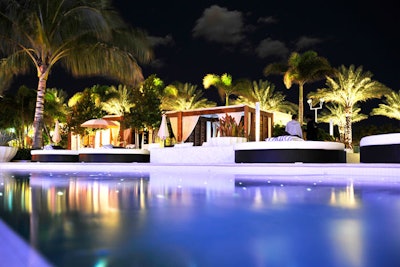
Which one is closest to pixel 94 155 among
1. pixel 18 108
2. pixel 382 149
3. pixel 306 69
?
pixel 382 149

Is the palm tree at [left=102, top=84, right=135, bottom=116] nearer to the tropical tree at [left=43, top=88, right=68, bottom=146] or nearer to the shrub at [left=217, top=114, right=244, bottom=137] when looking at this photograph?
the tropical tree at [left=43, top=88, right=68, bottom=146]

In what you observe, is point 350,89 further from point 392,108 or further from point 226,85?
point 226,85

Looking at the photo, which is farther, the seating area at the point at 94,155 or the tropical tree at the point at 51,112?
the tropical tree at the point at 51,112

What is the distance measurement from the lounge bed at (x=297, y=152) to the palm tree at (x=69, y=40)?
665cm

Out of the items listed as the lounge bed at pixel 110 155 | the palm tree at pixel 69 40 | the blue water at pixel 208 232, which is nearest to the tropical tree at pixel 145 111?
the palm tree at pixel 69 40

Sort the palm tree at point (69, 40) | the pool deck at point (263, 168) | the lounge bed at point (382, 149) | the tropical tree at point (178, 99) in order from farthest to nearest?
the tropical tree at point (178, 99), the palm tree at point (69, 40), the lounge bed at point (382, 149), the pool deck at point (263, 168)

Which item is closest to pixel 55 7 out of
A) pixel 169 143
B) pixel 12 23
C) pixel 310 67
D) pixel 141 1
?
pixel 12 23

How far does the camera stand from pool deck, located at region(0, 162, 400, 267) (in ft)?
5.29

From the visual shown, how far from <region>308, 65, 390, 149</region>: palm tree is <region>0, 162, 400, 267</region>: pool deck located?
16063 mm

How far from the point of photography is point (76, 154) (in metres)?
14.2

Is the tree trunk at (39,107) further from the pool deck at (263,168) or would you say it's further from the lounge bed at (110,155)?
the lounge bed at (110,155)

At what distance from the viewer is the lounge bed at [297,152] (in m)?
9.00

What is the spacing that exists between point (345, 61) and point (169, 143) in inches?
943

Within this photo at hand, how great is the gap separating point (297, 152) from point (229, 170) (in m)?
1.61
